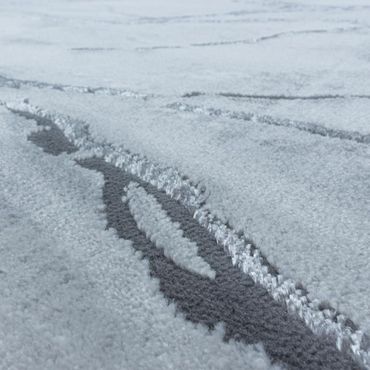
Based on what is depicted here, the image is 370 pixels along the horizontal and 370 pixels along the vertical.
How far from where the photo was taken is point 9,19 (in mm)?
3289

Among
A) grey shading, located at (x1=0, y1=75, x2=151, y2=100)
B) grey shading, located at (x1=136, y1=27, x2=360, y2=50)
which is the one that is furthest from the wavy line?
grey shading, located at (x1=136, y1=27, x2=360, y2=50)

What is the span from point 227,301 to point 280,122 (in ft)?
2.55

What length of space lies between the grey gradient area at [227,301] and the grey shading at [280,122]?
21.0 inches

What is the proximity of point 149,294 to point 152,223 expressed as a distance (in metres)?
0.19

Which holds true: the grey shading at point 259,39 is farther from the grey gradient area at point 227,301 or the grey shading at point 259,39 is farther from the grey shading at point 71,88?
the grey gradient area at point 227,301

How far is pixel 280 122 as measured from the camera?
139 centimetres

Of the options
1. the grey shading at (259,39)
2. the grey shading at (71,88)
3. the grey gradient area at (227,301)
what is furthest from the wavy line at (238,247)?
the grey shading at (259,39)

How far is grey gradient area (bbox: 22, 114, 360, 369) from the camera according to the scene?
0.62 meters

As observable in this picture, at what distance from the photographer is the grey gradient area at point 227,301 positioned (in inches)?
24.5

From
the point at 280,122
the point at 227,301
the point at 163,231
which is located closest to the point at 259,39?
the point at 280,122

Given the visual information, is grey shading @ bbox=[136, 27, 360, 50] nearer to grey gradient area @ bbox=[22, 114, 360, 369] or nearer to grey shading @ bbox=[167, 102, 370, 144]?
grey shading @ bbox=[167, 102, 370, 144]

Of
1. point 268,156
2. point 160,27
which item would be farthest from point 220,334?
point 160,27

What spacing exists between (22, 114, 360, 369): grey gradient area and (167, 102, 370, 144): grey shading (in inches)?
21.0

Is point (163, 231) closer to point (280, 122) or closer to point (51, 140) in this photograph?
point (51, 140)
